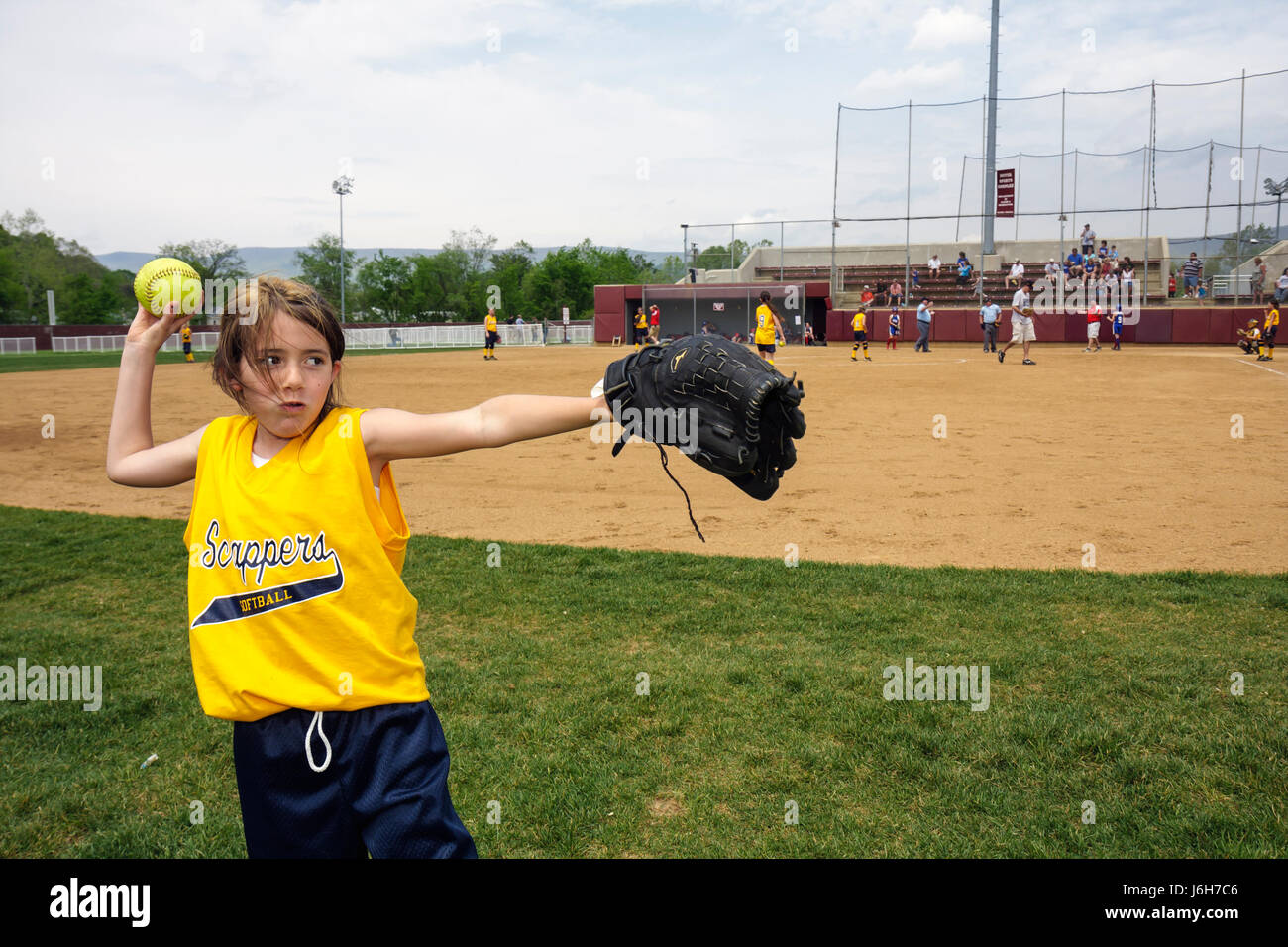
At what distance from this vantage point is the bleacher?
37.4 metres

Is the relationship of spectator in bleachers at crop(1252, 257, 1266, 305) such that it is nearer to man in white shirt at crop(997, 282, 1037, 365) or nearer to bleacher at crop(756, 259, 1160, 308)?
bleacher at crop(756, 259, 1160, 308)

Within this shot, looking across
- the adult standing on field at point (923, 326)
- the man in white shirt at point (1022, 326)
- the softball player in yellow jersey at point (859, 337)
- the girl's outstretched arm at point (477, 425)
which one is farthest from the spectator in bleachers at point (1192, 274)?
the girl's outstretched arm at point (477, 425)

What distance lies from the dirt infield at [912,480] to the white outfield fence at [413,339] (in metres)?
28.6

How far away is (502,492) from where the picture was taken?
33.0 feet

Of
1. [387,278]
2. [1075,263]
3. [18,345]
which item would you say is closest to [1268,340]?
[1075,263]

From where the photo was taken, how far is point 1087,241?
36.0m

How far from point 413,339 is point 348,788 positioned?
5054 cm

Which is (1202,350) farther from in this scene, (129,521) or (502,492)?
(129,521)

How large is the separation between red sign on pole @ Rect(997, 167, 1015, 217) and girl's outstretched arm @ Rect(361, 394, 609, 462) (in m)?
38.2

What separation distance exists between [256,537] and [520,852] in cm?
191

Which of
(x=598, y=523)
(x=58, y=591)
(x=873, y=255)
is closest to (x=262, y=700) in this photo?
(x=58, y=591)
